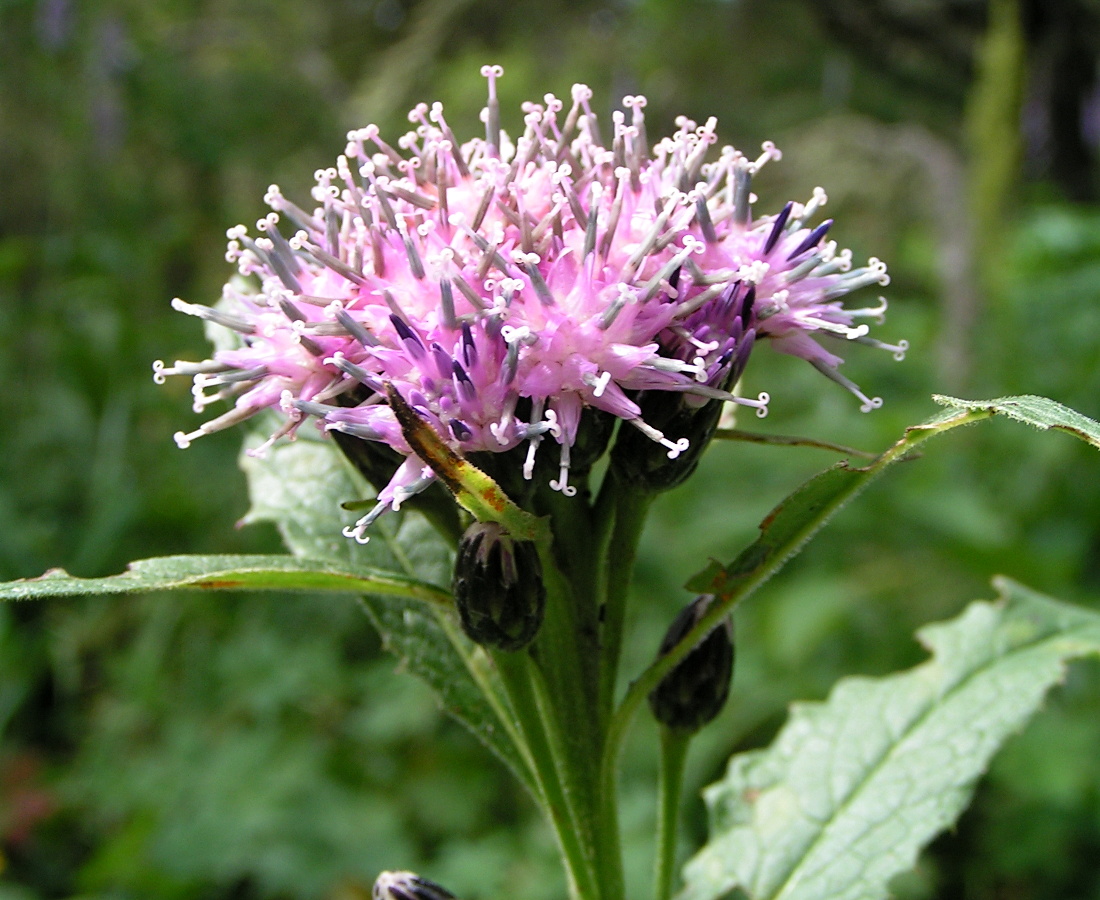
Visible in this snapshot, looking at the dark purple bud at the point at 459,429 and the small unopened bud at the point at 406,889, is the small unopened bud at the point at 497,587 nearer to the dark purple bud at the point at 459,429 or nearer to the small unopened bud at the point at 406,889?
the dark purple bud at the point at 459,429

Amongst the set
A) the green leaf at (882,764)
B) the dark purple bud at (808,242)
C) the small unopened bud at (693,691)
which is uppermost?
the dark purple bud at (808,242)

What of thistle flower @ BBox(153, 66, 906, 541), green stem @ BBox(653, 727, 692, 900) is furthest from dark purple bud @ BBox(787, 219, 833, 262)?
green stem @ BBox(653, 727, 692, 900)

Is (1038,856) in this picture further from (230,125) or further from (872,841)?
(230,125)

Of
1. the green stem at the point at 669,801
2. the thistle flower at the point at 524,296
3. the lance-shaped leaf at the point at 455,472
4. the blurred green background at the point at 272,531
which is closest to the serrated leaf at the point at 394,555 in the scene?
the green stem at the point at 669,801

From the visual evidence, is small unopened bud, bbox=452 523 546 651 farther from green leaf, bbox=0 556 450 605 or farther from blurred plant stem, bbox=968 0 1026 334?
blurred plant stem, bbox=968 0 1026 334

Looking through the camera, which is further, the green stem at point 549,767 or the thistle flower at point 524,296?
the green stem at point 549,767

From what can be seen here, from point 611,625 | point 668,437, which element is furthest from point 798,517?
point 611,625

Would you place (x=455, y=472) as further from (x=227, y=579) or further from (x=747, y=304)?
(x=747, y=304)
